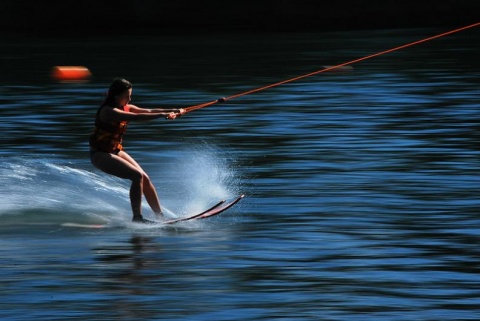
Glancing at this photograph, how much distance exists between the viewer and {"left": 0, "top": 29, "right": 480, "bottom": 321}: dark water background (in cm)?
1021

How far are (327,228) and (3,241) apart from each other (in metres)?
2.75

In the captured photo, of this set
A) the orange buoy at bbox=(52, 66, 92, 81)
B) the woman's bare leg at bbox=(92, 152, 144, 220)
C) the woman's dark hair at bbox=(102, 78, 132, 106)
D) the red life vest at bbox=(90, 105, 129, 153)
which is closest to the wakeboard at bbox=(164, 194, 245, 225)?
the woman's bare leg at bbox=(92, 152, 144, 220)

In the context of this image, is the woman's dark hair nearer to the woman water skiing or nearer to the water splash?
the woman water skiing

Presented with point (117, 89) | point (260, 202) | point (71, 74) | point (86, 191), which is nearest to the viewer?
point (117, 89)

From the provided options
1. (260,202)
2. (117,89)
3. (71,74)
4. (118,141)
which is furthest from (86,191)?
(71,74)

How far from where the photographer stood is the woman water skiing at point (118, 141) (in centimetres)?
1317

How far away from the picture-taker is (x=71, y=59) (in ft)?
115

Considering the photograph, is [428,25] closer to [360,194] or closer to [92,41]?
[92,41]

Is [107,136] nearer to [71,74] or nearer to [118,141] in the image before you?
[118,141]

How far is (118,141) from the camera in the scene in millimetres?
13445

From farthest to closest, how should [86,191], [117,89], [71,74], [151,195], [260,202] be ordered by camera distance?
1. [71,74]
2. [86,191]
3. [260,202]
4. [151,195]
5. [117,89]

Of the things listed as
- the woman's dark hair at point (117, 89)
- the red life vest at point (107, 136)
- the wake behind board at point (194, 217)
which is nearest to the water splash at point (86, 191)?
the wake behind board at point (194, 217)

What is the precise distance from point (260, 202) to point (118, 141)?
5.81 ft

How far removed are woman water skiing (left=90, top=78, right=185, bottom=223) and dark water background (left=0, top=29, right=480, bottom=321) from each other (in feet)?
1.36
